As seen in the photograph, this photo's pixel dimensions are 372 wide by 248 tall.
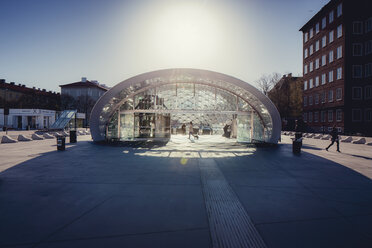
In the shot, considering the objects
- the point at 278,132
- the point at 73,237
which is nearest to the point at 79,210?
the point at 73,237

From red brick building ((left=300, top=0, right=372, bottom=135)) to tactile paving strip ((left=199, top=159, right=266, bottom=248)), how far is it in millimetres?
29337

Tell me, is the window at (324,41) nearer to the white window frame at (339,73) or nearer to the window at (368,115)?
the white window frame at (339,73)

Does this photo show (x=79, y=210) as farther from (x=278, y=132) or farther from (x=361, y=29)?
(x=361, y=29)

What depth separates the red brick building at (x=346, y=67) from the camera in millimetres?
26609

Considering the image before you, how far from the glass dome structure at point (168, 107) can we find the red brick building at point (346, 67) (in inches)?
683

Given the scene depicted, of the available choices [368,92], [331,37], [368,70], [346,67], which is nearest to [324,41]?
[331,37]

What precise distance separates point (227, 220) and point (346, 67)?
32.8 m

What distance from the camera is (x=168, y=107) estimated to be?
1939 centimetres

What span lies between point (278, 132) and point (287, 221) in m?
13.5

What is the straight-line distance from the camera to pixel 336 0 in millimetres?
28734

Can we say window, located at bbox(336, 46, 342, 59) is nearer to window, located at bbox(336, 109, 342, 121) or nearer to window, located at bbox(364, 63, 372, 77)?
window, located at bbox(364, 63, 372, 77)

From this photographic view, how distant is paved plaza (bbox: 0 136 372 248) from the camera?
10.4 feet

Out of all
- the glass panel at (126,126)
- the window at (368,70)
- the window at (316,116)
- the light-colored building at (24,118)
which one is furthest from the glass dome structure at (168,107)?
the light-colored building at (24,118)

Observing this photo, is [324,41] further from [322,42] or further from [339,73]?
[339,73]
